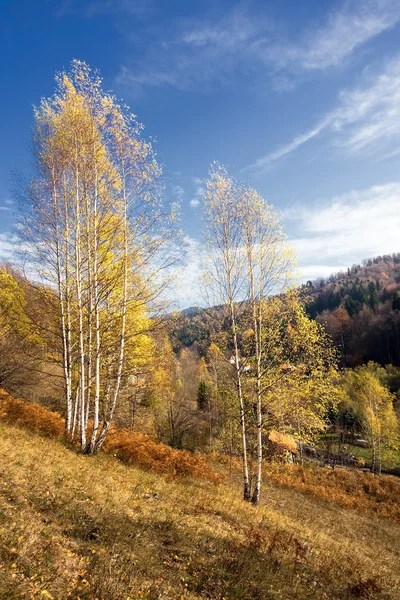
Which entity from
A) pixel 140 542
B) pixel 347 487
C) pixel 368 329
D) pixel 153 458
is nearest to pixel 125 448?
pixel 153 458

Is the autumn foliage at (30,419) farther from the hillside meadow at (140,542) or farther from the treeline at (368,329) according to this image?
the treeline at (368,329)

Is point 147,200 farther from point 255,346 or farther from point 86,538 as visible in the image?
point 86,538

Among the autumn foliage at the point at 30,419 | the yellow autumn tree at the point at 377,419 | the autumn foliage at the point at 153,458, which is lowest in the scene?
the yellow autumn tree at the point at 377,419

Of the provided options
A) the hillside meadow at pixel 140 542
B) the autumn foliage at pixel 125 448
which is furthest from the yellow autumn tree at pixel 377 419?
the autumn foliage at pixel 125 448

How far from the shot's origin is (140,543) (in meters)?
5.46

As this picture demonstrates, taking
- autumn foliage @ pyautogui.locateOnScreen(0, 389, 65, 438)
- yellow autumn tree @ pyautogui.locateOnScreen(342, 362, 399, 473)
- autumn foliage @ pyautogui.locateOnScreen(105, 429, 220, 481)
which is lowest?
yellow autumn tree @ pyautogui.locateOnScreen(342, 362, 399, 473)

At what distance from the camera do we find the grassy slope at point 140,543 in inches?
162

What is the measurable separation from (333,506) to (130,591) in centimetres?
1803

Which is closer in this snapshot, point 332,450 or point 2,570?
point 2,570

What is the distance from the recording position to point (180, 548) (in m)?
5.71

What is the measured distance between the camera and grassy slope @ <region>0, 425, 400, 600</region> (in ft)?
13.5

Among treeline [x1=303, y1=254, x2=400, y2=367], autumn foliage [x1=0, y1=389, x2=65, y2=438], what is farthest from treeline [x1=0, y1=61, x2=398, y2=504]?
treeline [x1=303, y1=254, x2=400, y2=367]

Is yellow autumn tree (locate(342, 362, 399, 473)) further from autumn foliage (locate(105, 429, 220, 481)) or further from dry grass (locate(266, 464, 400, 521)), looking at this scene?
autumn foliage (locate(105, 429, 220, 481))

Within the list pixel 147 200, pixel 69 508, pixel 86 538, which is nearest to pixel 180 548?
pixel 86 538
